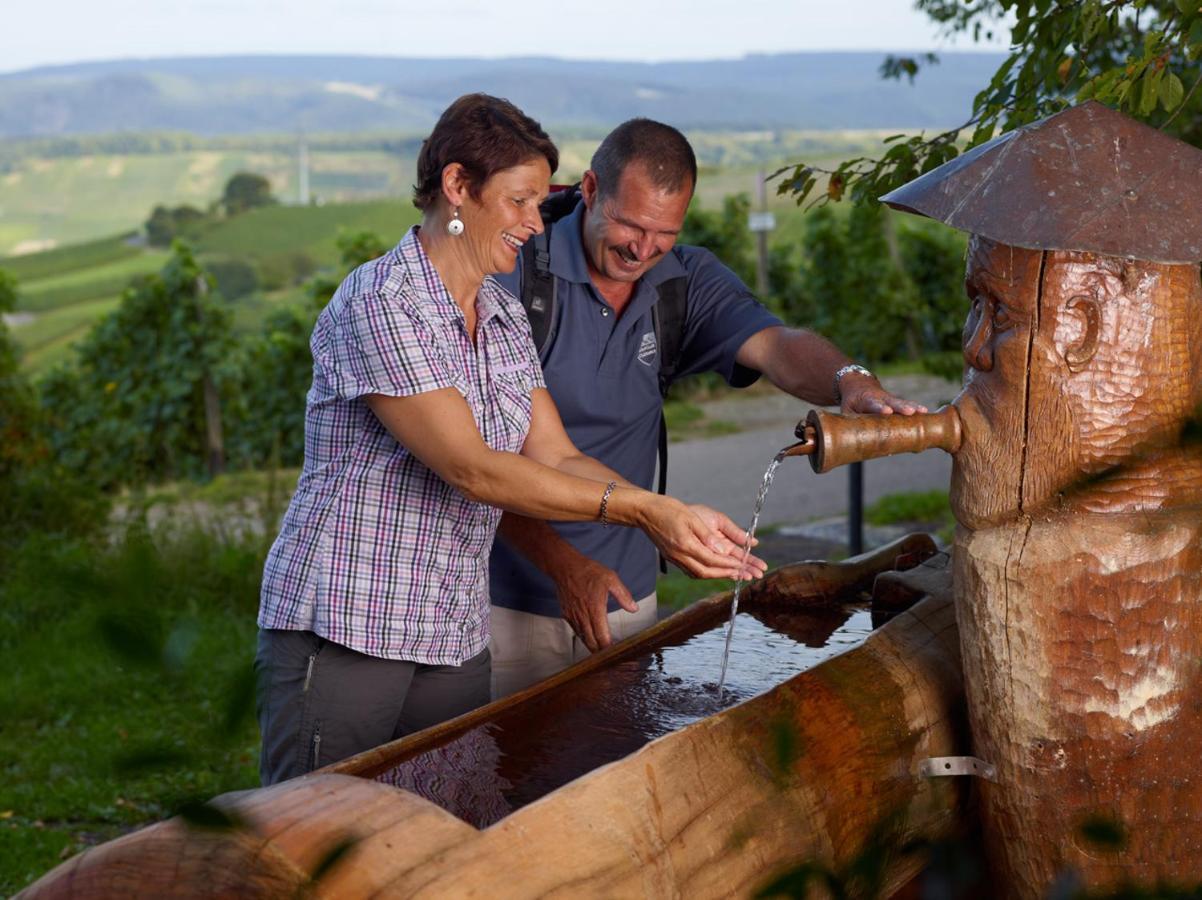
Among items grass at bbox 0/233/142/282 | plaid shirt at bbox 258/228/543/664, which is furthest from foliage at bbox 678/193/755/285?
grass at bbox 0/233/142/282

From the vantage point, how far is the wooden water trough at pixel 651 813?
1562 millimetres

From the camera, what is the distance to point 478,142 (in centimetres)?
249

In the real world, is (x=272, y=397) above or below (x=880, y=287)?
below

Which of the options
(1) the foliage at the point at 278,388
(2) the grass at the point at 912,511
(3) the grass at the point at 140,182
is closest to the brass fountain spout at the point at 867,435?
(2) the grass at the point at 912,511

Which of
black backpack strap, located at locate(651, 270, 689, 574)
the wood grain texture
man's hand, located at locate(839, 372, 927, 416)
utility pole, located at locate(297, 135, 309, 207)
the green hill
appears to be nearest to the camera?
the wood grain texture

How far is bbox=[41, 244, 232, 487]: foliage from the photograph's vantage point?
13.6 meters

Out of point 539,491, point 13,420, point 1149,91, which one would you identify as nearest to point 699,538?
point 539,491

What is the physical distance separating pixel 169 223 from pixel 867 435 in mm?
64993

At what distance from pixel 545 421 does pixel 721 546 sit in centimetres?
58

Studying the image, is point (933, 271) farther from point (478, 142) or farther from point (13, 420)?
point (478, 142)

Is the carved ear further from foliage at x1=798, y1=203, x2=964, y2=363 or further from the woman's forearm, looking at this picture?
foliage at x1=798, y1=203, x2=964, y2=363

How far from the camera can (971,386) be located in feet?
7.21

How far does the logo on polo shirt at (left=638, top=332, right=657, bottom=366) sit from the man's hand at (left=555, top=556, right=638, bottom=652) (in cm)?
50

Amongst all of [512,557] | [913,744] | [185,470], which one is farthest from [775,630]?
[185,470]
